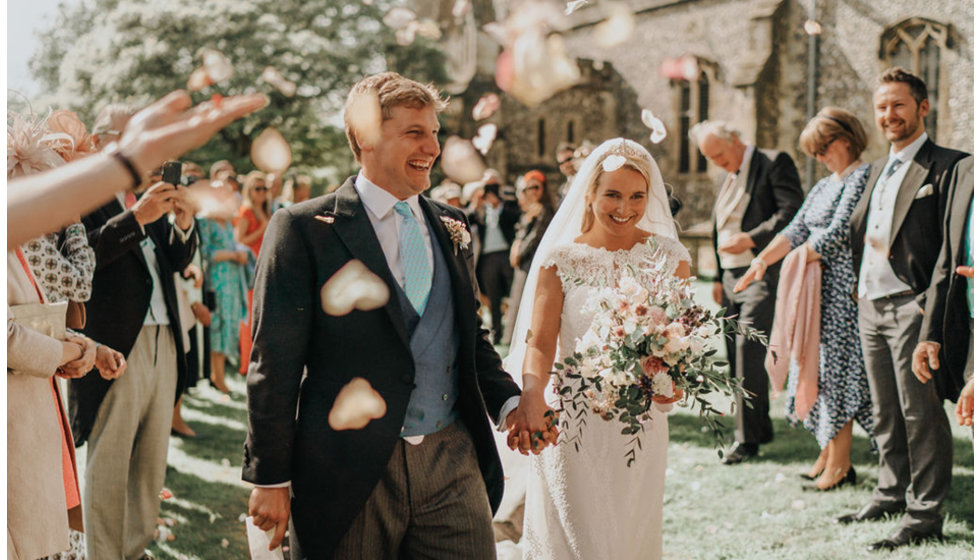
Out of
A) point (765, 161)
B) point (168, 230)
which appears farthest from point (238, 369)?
point (765, 161)

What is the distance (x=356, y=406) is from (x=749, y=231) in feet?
16.1

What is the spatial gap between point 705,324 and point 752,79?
73.7 ft

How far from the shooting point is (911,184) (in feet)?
15.3

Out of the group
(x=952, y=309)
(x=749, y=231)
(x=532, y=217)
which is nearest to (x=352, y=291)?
(x=952, y=309)

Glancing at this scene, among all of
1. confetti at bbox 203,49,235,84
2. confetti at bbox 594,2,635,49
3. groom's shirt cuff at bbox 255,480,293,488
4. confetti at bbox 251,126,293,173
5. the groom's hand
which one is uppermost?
confetti at bbox 594,2,635,49

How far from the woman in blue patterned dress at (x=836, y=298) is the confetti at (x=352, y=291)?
3.65 m

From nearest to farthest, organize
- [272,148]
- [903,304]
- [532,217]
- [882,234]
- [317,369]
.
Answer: [317,369] → [903,304] → [882,234] → [532,217] → [272,148]

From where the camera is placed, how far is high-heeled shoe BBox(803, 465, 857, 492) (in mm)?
5637

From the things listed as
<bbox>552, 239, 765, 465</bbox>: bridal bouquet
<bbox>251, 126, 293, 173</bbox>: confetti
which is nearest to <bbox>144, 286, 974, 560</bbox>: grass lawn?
<bbox>552, 239, 765, 465</bbox>: bridal bouquet

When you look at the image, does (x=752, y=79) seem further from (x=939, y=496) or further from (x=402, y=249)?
(x=402, y=249)

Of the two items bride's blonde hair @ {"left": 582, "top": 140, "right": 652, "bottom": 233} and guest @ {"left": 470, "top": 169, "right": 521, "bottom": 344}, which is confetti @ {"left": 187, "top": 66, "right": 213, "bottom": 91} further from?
bride's blonde hair @ {"left": 582, "top": 140, "right": 652, "bottom": 233}

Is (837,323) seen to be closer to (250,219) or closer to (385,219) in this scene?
(385,219)

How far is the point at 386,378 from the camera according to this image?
8.31ft

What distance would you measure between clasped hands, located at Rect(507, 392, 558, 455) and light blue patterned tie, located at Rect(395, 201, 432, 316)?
1.75 ft
